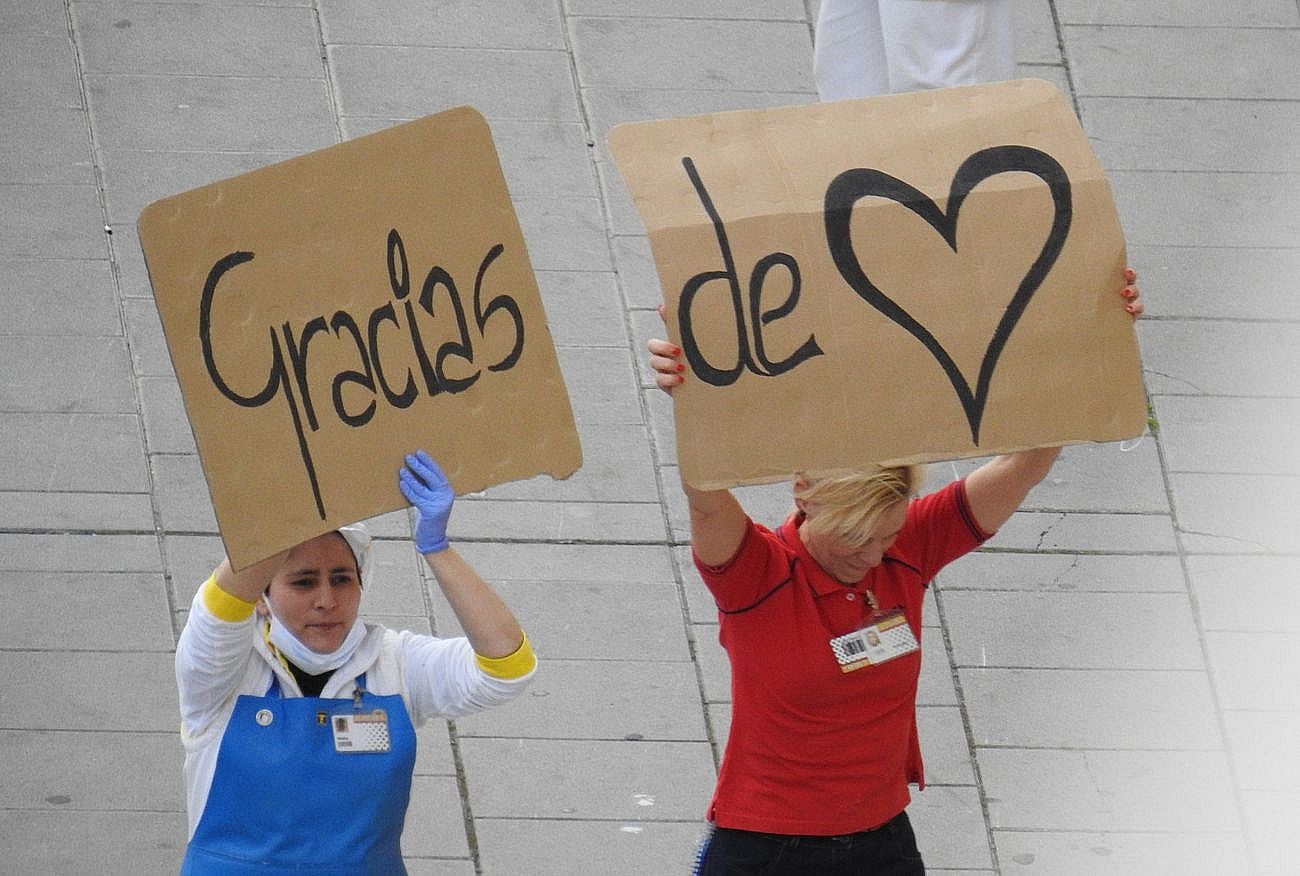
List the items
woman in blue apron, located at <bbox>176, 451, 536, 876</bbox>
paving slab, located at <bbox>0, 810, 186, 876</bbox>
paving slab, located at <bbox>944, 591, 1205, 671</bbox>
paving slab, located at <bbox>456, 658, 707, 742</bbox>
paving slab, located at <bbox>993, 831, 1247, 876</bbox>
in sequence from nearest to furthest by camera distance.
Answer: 1. woman in blue apron, located at <bbox>176, 451, 536, 876</bbox>
2. paving slab, located at <bbox>0, 810, 186, 876</bbox>
3. paving slab, located at <bbox>993, 831, 1247, 876</bbox>
4. paving slab, located at <bbox>456, 658, 707, 742</bbox>
5. paving slab, located at <bbox>944, 591, 1205, 671</bbox>

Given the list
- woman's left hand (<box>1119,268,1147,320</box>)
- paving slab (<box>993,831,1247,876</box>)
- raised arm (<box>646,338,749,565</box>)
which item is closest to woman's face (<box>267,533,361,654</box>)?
raised arm (<box>646,338,749,565</box>)

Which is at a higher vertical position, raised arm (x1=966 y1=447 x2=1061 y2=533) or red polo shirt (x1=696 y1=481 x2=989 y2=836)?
raised arm (x1=966 y1=447 x2=1061 y2=533)

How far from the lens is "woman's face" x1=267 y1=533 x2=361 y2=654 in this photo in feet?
11.9

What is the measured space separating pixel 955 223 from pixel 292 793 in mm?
1632

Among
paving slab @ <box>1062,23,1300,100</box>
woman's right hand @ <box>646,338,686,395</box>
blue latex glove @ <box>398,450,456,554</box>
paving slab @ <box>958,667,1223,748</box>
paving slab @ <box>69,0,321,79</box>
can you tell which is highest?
paving slab @ <box>69,0,321,79</box>

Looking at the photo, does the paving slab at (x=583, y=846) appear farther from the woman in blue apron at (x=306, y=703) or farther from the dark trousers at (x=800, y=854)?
the woman in blue apron at (x=306, y=703)

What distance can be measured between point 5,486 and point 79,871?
62.5 inches

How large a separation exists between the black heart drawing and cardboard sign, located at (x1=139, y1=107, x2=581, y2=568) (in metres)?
0.58

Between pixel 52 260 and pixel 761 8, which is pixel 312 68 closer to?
pixel 52 260

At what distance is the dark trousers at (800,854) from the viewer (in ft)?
12.6

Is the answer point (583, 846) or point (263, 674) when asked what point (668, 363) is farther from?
→ point (583, 846)

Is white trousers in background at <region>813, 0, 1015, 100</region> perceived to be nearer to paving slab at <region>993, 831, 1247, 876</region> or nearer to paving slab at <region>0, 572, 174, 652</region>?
paving slab at <region>993, 831, 1247, 876</region>

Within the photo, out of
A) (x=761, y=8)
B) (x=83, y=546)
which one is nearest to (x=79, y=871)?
(x=83, y=546)

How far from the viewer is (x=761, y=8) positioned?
8172 mm
